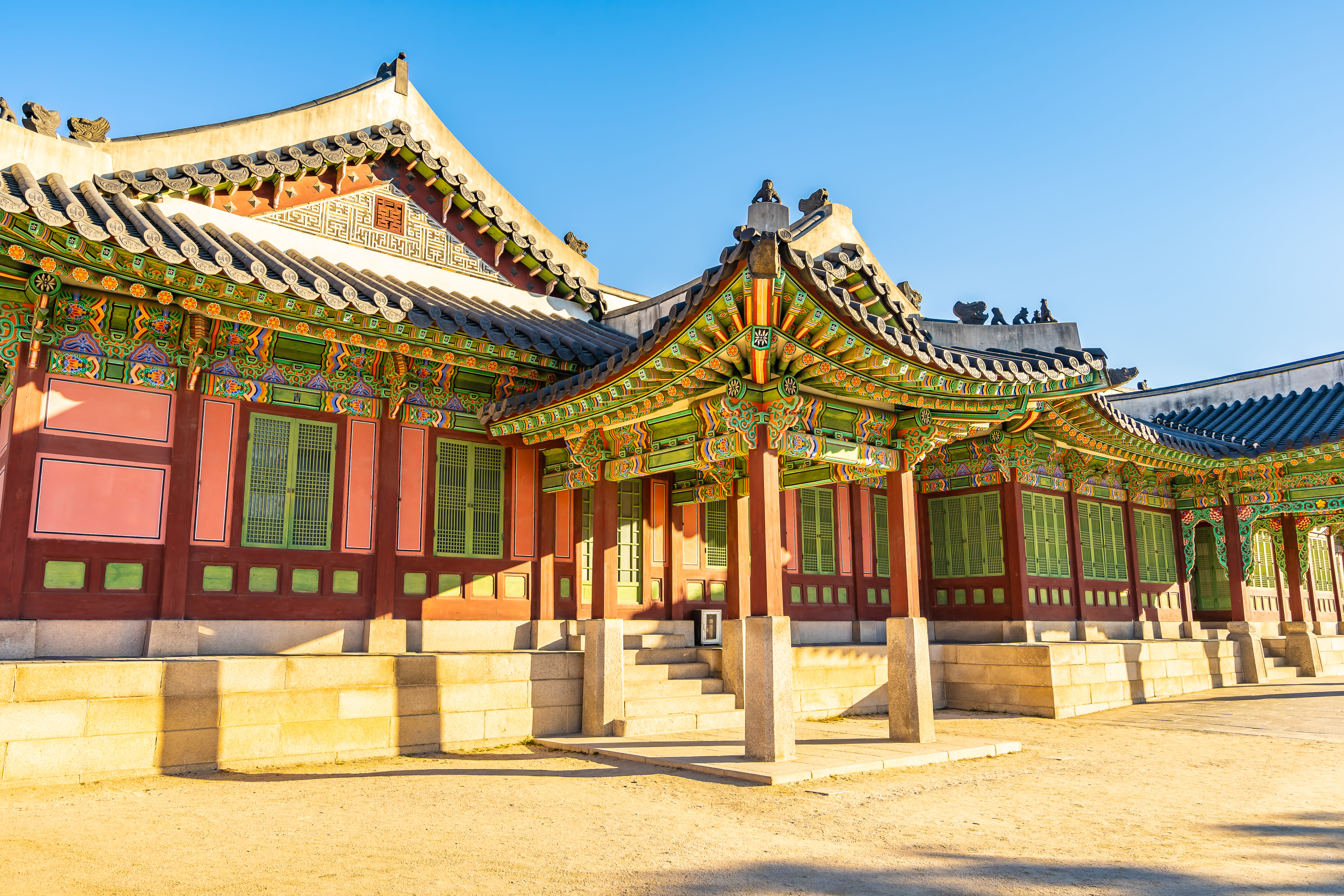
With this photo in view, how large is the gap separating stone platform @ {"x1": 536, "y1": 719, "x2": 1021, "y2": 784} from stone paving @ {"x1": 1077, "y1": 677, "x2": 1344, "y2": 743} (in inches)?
144

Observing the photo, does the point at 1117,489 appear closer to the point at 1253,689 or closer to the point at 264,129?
the point at 1253,689

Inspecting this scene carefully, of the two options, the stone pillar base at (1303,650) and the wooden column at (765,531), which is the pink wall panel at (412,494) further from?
the stone pillar base at (1303,650)

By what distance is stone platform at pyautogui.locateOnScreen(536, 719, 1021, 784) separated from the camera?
8.13m

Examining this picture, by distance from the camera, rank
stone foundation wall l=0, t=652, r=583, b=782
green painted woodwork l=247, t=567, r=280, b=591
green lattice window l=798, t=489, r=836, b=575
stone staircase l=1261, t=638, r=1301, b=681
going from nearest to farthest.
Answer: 1. stone foundation wall l=0, t=652, r=583, b=782
2. green painted woodwork l=247, t=567, r=280, b=591
3. green lattice window l=798, t=489, r=836, b=575
4. stone staircase l=1261, t=638, r=1301, b=681

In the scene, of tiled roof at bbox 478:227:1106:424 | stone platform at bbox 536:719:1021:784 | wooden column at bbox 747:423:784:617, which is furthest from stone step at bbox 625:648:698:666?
tiled roof at bbox 478:227:1106:424

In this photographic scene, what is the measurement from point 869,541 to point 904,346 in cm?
740

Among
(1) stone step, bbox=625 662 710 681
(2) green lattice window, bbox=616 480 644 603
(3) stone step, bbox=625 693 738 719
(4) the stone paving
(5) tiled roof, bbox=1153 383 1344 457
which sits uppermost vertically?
(5) tiled roof, bbox=1153 383 1344 457

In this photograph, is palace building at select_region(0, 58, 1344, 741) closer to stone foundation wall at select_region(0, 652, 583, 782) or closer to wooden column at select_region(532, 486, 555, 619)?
wooden column at select_region(532, 486, 555, 619)

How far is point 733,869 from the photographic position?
5.35 meters

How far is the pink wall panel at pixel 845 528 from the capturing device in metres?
15.6

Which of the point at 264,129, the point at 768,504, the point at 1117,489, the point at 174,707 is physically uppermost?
the point at 264,129

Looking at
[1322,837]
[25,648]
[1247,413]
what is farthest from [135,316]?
[1247,413]

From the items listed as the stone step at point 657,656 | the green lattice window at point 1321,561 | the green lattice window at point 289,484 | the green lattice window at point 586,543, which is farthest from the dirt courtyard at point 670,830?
the green lattice window at point 1321,561

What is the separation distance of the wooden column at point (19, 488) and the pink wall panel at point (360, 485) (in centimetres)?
303
